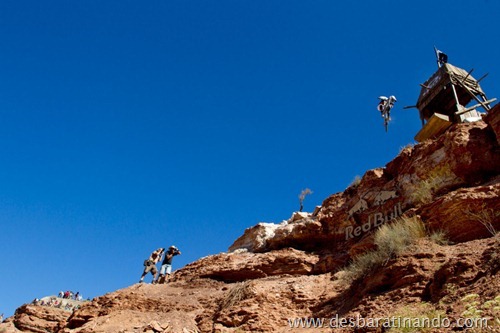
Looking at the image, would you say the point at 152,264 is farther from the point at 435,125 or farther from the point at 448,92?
the point at 448,92

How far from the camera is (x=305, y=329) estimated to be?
8.14 metres

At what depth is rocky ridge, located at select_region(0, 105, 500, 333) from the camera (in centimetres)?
648

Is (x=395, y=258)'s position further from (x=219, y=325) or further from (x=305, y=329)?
(x=219, y=325)

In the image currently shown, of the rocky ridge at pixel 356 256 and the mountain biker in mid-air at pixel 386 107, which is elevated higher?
the mountain biker in mid-air at pixel 386 107

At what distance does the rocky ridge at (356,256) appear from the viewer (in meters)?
6.48

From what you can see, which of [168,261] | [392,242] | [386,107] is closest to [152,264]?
[168,261]

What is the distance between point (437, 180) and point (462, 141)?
4.08 ft

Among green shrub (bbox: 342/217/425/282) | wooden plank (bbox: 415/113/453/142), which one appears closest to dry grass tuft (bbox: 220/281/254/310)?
green shrub (bbox: 342/217/425/282)

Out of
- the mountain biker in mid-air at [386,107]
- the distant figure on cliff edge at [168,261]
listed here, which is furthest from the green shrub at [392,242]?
the mountain biker in mid-air at [386,107]

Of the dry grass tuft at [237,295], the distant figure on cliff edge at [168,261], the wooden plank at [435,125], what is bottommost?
the dry grass tuft at [237,295]

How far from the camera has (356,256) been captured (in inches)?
397

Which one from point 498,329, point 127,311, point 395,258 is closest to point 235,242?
point 127,311

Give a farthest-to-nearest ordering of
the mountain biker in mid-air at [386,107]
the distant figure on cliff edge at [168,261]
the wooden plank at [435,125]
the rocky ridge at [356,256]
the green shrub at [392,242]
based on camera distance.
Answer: the mountain biker in mid-air at [386,107], the wooden plank at [435,125], the distant figure on cliff edge at [168,261], the green shrub at [392,242], the rocky ridge at [356,256]

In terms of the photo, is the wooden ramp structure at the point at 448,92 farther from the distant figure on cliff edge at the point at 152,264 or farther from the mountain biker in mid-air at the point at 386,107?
the distant figure on cliff edge at the point at 152,264
